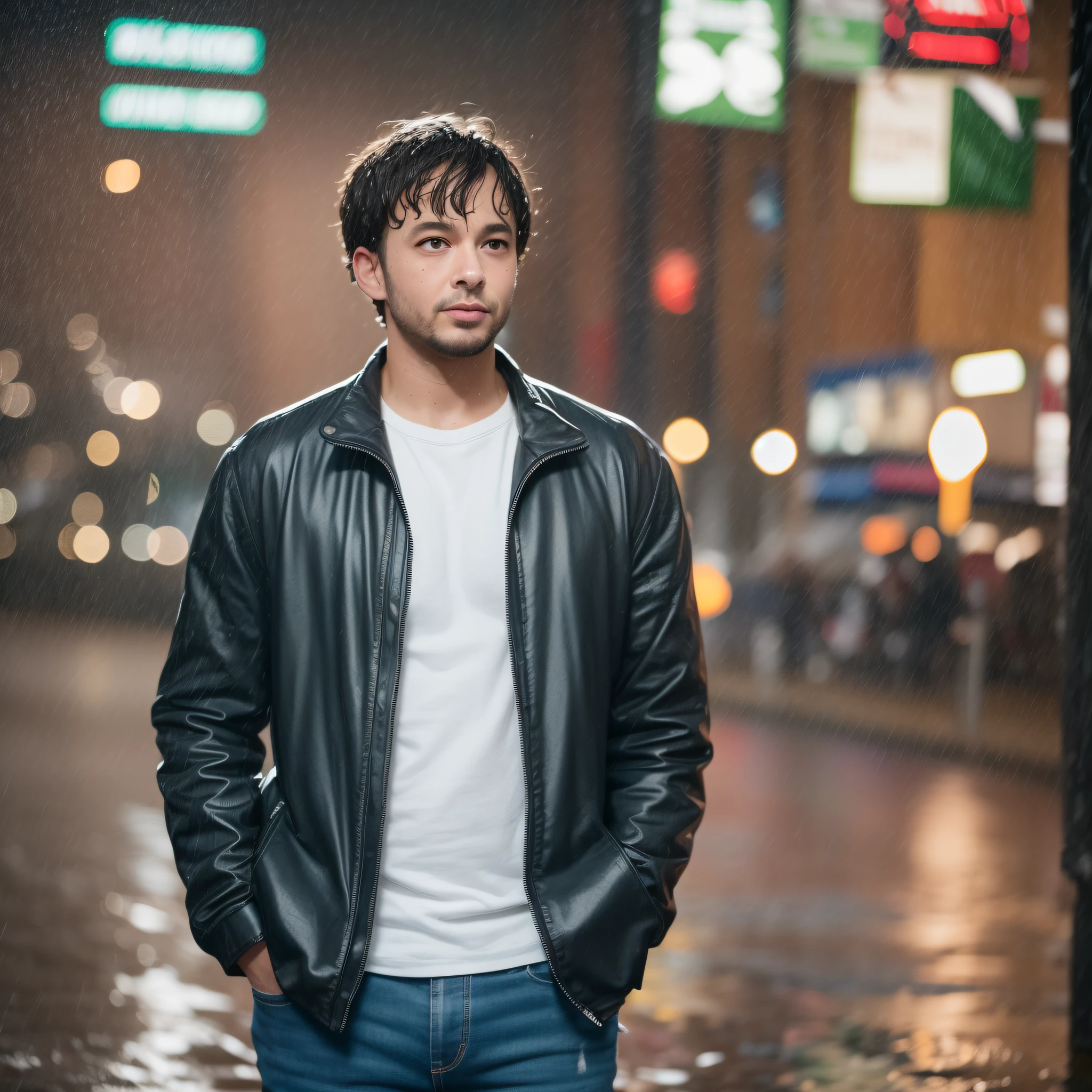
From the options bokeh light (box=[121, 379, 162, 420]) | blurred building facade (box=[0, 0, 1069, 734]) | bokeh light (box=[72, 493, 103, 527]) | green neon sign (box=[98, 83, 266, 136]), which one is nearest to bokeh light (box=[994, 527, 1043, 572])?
blurred building facade (box=[0, 0, 1069, 734])

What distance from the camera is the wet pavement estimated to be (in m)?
4.49

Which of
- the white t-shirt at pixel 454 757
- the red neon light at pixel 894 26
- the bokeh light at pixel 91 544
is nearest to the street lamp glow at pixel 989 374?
the red neon light at pixel 894 26

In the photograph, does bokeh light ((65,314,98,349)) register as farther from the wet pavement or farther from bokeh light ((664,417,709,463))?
the wet pavement

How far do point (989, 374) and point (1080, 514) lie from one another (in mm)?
11687

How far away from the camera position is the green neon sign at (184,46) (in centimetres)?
405

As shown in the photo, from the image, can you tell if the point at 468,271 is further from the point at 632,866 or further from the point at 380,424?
the point at 632,866

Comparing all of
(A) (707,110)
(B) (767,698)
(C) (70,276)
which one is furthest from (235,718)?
(C) (70,276)

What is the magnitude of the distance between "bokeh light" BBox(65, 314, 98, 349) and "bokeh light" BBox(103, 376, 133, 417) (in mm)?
3139

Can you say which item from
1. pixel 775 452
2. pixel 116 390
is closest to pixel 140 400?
pixel 116 390

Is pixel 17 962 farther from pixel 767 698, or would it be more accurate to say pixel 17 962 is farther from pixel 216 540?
pixel 767 698

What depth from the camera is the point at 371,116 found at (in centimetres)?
3189

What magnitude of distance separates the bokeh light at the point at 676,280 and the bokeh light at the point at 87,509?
2225 inches

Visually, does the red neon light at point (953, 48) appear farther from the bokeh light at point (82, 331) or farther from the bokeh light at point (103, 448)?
the bokeh light at point (103, 448)

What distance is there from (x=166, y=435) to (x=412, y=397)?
72.5 meters
